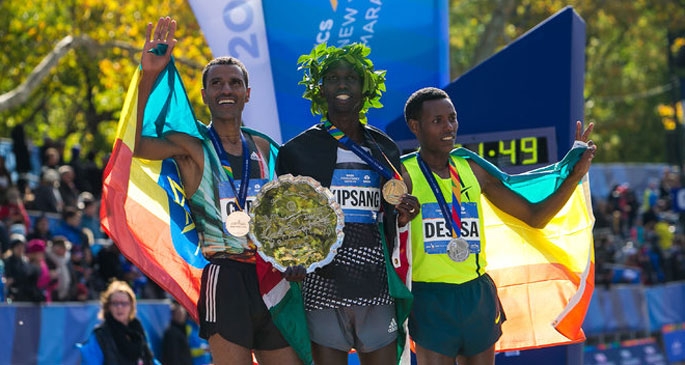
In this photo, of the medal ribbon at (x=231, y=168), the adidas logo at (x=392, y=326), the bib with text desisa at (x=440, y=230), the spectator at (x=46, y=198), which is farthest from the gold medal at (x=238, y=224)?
the spectator at (x=46, y=198)

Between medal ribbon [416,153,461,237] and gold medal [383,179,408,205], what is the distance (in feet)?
2.09

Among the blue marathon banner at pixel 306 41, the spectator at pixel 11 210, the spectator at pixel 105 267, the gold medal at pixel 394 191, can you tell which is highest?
the blue marathon banner at pixel 306 41

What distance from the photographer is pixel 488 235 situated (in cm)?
714

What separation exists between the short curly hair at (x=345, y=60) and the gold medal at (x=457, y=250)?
79 cm

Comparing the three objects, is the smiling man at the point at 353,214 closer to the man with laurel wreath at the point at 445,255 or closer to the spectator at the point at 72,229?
the man with laurel wreath at the point at 445,255

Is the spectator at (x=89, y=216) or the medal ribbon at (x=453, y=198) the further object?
the spectator at (x=89, y=216)

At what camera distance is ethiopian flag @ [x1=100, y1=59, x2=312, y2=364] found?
19.4 feet

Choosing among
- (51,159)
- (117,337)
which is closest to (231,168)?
(117,337)

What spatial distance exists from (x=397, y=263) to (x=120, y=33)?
13.6 metres

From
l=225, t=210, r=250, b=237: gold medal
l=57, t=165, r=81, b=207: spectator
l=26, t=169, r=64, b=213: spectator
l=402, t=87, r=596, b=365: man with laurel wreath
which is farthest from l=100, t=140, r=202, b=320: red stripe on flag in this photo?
l=57, t=165, r=81, b=207: spectator

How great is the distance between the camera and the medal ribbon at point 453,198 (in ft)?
20.0

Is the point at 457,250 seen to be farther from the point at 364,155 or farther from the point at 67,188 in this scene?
the point at 67,188

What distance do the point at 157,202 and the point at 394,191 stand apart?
134 centimetres

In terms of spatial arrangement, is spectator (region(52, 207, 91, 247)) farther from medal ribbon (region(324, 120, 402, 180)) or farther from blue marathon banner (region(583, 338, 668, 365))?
medal ribbon (region(324, 120, 402, 180))
